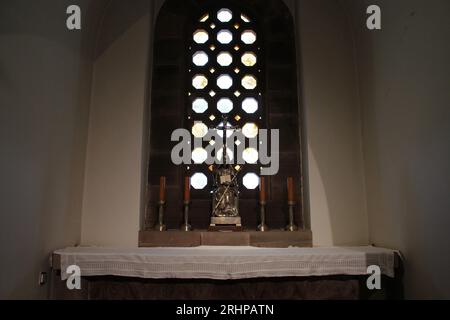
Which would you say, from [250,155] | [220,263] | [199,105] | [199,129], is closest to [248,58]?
[199,105]

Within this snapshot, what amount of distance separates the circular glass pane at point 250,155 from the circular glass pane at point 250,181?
0.15 meters

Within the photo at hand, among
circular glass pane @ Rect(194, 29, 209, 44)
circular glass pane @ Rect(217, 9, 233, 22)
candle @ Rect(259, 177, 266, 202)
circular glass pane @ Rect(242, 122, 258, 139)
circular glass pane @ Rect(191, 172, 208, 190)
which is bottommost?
candle @ Rect(259, 177, 266, 202)

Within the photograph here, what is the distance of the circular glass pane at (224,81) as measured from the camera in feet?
13.3

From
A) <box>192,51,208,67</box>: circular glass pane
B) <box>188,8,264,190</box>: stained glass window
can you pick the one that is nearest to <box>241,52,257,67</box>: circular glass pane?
<box>188,8,264,190</box>: stained glass window

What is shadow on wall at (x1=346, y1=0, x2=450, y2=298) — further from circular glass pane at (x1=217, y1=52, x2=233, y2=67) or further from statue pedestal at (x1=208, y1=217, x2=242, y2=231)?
circular glass pane at (x1=217, y1=52, x2=233, y2=67)

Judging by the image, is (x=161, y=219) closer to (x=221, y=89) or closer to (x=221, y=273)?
(x=221, y=273)

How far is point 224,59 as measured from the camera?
4.13m

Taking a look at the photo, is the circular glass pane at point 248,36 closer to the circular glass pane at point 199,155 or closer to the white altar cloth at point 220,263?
the circular glass pane at point 199,155

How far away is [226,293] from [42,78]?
2068 millimetres

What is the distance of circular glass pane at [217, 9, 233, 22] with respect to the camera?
4246 millimetres

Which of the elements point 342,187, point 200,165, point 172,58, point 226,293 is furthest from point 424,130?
point 172,58

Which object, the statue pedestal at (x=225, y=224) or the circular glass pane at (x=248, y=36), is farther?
the circular glass pane at (x=248, y=36)

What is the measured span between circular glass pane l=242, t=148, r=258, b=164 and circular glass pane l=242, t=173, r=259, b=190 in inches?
5.9

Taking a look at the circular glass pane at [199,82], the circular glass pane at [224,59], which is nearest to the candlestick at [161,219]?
the circular glass pane at [199,82]
